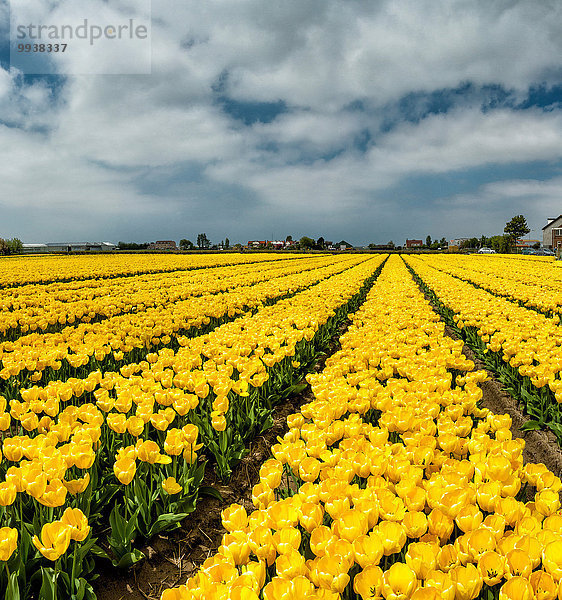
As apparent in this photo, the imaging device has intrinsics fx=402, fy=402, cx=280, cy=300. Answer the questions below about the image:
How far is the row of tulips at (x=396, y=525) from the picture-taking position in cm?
140

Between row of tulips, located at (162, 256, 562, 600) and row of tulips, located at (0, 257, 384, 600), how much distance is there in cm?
75

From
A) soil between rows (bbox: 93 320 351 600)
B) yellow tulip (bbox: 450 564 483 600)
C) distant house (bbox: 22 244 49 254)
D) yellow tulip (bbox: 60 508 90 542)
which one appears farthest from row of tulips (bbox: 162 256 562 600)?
distant house (bbox: 22 244 49 254)

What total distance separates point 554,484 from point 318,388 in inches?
69.8

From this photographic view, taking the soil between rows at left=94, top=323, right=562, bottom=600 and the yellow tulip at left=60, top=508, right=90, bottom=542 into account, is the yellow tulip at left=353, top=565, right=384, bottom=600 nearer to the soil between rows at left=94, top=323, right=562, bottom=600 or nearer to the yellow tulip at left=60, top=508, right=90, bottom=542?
the yellow tulip at left=60, top=508, right=90, bottom=542

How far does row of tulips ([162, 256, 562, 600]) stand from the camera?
4.59ft

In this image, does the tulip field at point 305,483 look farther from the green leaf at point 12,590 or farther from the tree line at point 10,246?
the tree line at point 10,246

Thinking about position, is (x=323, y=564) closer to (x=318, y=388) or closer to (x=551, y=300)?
(x=318, y=388)

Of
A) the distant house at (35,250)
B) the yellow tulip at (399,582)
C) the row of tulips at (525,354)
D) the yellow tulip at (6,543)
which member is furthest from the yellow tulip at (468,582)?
the distant house at (35,250)

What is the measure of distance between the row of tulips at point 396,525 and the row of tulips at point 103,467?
2.46ft

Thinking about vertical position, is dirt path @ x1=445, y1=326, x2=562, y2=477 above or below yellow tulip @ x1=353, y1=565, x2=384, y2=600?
below

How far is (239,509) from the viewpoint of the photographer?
1.80m

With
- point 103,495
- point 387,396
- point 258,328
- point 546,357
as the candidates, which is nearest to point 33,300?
point 258,328

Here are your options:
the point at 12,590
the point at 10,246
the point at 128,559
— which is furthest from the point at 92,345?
the point at 10,246

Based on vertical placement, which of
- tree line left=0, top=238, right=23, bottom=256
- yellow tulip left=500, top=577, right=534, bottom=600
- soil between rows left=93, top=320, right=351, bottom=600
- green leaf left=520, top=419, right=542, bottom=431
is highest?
tree line left=0, top=238, right=23, bottom=256
